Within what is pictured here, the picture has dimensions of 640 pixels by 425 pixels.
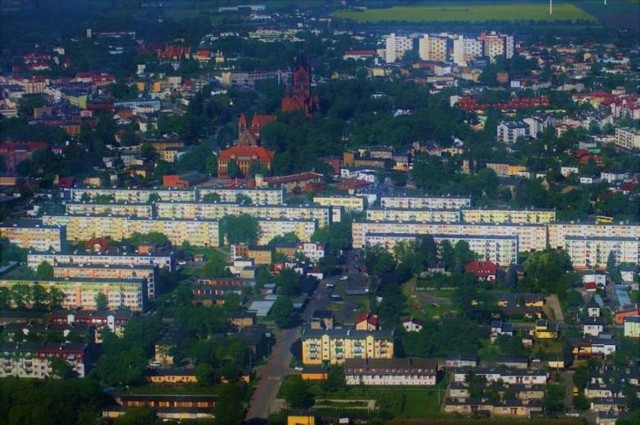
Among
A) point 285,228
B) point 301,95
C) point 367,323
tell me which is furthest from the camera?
point 301,95

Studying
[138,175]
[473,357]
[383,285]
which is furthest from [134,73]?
[473,357]

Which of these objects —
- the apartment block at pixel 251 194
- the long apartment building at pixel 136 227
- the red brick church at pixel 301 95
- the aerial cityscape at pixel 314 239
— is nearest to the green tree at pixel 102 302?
the aerial cityscape at pixel 314 239

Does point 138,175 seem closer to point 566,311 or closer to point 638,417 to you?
point 566,311

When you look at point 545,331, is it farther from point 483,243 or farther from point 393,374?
point 483,243

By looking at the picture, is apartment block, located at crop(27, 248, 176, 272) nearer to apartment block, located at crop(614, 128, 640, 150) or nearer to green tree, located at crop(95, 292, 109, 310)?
green tree, located at crop(95, 292, 109, 310)

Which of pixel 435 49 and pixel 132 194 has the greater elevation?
pixel 132 194

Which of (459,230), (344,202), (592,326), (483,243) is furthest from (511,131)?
(592,326)
